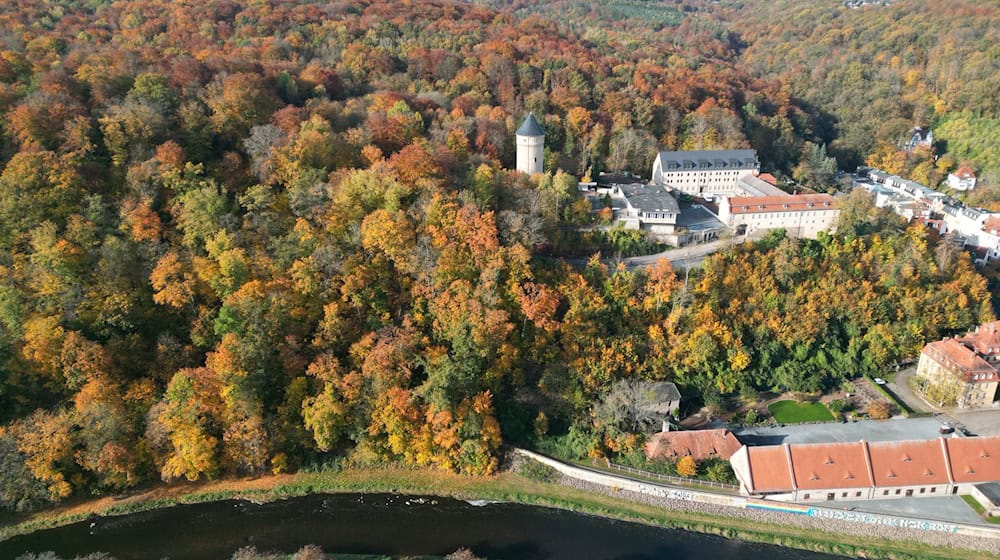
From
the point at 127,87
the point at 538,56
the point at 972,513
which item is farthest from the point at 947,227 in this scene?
the point at 127,87

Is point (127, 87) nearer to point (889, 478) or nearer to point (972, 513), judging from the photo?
point (889, 478)

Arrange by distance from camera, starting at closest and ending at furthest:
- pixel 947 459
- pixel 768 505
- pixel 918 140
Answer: pixel 768 505 < pixel 947 459 < pixel 918 140

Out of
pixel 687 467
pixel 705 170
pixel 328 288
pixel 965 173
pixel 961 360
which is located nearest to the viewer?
pixel 687 467

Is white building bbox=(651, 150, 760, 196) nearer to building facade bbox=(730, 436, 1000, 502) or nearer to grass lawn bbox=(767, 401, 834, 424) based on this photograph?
grass lawn bbox=(767, 401, 834, 424)

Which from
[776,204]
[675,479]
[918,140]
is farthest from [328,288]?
[918,140]

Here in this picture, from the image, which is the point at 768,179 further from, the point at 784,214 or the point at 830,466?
the point at 830,466

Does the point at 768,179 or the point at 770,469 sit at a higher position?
the point at 768,179

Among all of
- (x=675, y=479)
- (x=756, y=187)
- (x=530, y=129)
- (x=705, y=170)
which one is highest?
(x=530, y=129)
